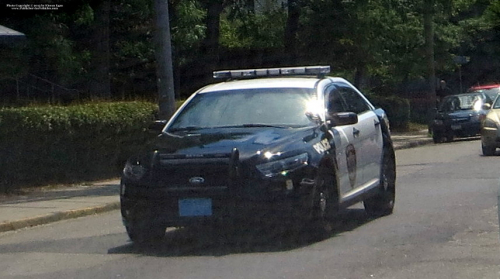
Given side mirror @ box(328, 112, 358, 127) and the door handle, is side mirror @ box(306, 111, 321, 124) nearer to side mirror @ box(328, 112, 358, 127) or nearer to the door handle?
side mirror @ box(328, 112, 358, 127)

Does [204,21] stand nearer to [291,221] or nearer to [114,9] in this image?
[114,9]

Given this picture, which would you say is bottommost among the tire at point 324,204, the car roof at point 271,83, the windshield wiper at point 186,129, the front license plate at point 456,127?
the front license plate at point 456,127

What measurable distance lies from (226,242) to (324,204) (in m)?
1.13

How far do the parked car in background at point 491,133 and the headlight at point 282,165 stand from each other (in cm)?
1264

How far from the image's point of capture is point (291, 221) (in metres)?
10.0

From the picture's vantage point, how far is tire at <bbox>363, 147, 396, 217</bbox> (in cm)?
1252

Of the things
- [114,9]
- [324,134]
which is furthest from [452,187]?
[114,9]

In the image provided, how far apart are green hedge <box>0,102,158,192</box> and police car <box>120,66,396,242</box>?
19.9ft

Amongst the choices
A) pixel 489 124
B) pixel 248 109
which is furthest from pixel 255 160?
pixel 489 124

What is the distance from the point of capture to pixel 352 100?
489 inches

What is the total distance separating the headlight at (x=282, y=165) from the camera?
982 cm

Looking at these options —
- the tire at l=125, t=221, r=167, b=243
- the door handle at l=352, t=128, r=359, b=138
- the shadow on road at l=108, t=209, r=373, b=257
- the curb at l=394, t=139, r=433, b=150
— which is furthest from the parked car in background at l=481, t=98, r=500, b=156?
the tire at l=125, t=221, r=167, b=243

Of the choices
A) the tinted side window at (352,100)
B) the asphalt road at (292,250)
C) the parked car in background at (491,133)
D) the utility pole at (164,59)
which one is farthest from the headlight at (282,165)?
the parked car in background at (491,133)

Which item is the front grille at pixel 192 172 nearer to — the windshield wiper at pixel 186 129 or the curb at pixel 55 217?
the windshield wiper at pixel 186 129
